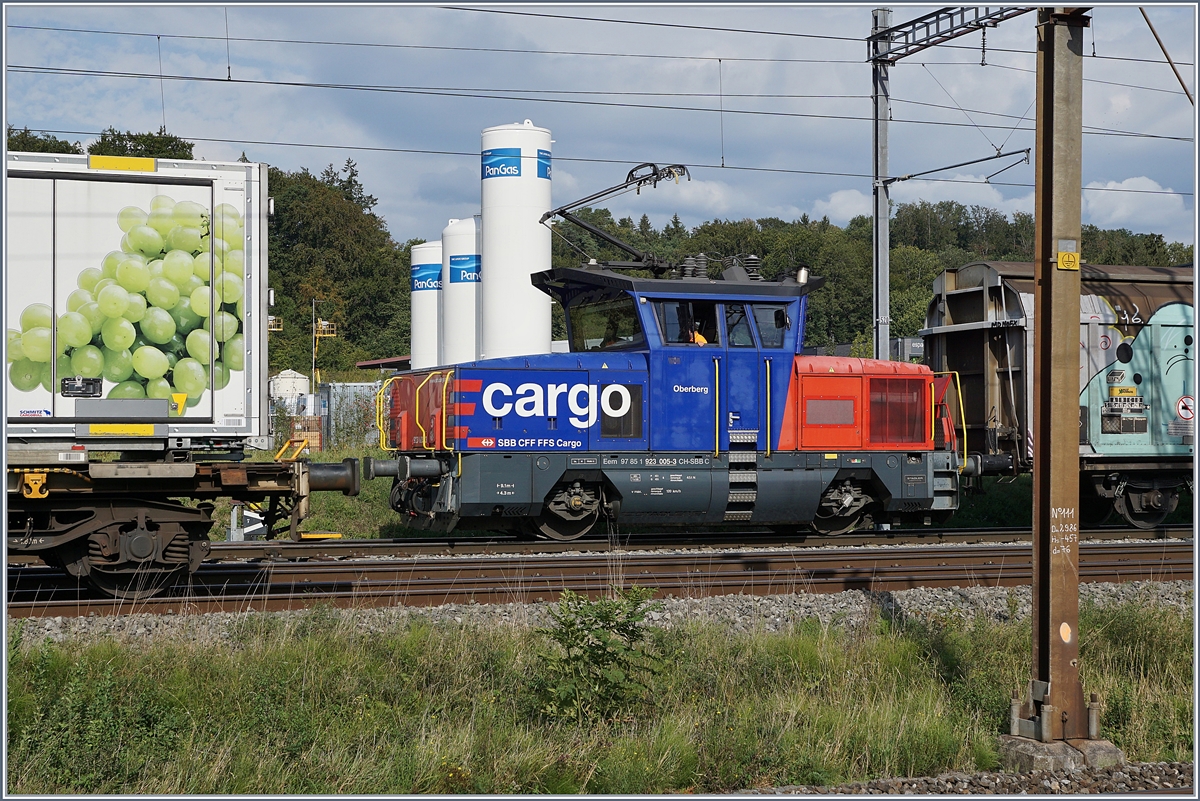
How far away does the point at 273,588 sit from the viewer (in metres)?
10.5

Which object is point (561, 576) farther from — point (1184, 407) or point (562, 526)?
point (1184, 407)

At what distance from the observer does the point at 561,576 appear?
35.5ft

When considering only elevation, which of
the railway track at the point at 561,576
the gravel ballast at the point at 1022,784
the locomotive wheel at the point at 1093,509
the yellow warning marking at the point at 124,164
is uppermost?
the yellow warning marking at the point at 124,164

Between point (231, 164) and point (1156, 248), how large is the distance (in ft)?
167

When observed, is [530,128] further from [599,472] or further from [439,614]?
[439,614]

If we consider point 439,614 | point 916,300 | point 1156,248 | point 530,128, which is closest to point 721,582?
point 439,614

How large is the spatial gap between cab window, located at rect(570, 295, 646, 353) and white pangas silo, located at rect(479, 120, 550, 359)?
10.9 metres

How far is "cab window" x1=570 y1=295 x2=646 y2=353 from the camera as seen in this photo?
14367 millimetres

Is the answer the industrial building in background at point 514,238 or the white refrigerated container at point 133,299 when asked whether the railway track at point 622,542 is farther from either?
the industrial building in background at point 514,238

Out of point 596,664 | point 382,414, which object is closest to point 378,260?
point 382,414

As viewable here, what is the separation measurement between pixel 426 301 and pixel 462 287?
3.09 meters

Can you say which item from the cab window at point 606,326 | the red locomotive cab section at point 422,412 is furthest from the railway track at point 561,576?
the cab window at point 606,326

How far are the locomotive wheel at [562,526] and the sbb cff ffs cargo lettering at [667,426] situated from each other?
2 centimetres

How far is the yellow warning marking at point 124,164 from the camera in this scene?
924 cm
